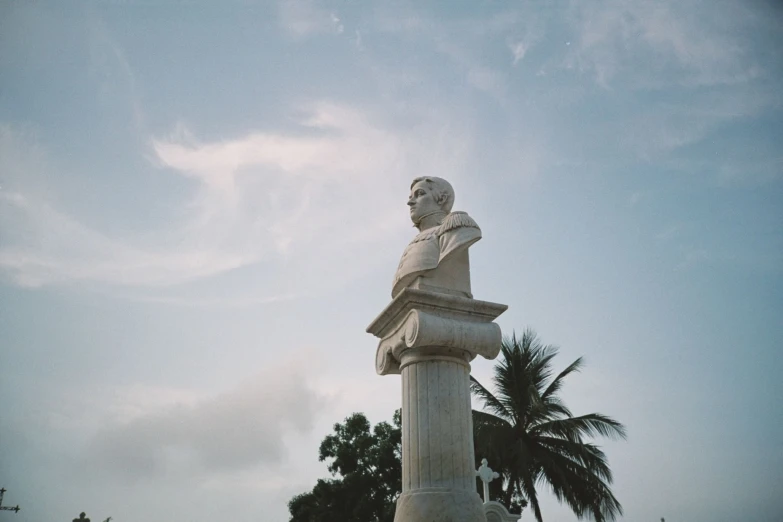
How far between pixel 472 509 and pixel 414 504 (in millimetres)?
557

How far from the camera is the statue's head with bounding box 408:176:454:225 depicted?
25.4ft

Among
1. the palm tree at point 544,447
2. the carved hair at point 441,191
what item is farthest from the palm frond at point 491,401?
the carved hair at point 441,191

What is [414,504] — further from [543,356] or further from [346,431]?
[346,431]

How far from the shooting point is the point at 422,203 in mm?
7762

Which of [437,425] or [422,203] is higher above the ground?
[422,203]

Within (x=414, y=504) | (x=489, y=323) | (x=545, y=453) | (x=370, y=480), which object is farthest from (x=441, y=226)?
(x=370, y=480)

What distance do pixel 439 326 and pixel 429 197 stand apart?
213cm

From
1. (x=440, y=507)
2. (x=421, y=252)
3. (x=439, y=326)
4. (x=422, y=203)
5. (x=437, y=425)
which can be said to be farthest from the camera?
(x=422, y=203)

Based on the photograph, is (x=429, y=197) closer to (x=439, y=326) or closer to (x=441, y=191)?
(x=441, y=191)

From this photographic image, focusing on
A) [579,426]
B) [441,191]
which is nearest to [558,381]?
[579,426]

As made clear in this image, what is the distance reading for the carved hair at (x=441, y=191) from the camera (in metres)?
7.79

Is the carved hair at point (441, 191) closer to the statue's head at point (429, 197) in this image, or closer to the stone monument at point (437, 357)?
the statue's head at point (429, 197)

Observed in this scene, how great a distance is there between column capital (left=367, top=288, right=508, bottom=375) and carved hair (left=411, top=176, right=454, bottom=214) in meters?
1.62

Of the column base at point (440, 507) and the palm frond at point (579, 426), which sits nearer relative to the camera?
the column base at point (440, 507)
